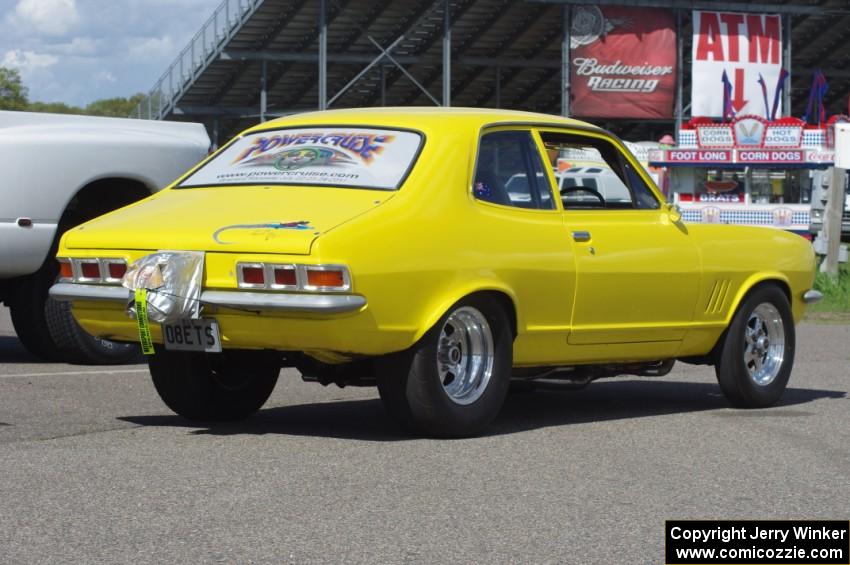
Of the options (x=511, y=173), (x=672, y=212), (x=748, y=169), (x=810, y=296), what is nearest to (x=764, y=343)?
(x=810, y=296)

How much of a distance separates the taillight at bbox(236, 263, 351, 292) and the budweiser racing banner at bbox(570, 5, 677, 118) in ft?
134

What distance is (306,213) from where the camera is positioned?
23.2ft

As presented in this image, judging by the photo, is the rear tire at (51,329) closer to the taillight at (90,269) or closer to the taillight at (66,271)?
the taillight at (66,271)

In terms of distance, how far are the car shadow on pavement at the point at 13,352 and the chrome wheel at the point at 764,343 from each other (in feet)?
17.2

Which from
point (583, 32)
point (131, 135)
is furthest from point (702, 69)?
point (131, 135)

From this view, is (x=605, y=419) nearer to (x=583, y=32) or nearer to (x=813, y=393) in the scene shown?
(x=813, y=393)

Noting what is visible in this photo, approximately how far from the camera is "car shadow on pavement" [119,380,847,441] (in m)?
7.87

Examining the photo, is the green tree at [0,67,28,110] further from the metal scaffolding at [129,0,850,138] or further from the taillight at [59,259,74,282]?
the taillight at [59,259,74,282]

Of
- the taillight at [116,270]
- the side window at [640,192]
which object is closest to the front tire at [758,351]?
the side window at [640,192]

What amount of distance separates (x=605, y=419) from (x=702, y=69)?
39.8 meters

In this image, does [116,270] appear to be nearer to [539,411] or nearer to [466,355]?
[466,355]

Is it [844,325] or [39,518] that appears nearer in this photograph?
[39,518]

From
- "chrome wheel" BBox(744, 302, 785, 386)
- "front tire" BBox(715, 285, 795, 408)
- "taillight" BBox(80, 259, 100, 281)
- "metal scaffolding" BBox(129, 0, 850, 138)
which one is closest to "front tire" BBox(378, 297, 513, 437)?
"taillight" BBox(80, 259, 100, 281)

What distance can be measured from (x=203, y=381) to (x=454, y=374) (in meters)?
1.32
